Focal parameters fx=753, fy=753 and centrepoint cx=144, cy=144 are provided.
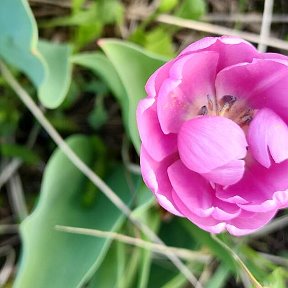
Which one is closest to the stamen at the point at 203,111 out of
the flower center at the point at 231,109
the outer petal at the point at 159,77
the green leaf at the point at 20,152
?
the flower center at the point at 231,109

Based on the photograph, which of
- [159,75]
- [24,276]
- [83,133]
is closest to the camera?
[159,75]

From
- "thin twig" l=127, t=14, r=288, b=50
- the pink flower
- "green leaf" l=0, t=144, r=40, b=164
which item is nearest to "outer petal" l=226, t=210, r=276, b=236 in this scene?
the pink flower

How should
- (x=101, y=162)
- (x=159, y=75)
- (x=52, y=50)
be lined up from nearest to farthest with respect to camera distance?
1. (x=159, y=75)
2. (x=52, y=50)
3. (x=101, y=162)

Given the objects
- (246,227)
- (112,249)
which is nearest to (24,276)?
(112,249)

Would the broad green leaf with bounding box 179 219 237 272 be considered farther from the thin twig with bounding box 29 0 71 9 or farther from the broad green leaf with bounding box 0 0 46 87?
the thin twig with bounding box 29 0 71 9

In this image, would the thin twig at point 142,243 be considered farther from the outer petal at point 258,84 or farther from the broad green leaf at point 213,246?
the outer petal at point 258,84

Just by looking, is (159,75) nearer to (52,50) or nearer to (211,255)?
(52,50)

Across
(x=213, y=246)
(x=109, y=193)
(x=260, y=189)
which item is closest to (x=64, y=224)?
(x=109, y=193)
